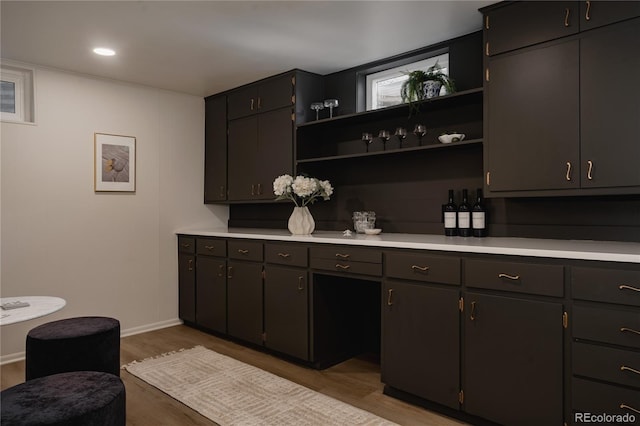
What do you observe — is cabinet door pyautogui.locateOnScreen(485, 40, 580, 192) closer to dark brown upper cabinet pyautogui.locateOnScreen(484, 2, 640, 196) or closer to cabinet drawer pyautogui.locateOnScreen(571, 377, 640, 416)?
dark brown upper cabinet pyautogui.locateOnScreen(484, 2, 640, 196)

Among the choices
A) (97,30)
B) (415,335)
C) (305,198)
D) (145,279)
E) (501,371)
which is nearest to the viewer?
(501,371)

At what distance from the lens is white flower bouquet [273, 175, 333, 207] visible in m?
3.53

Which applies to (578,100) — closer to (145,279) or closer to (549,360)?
(549,360)

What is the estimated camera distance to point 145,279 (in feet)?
14.6

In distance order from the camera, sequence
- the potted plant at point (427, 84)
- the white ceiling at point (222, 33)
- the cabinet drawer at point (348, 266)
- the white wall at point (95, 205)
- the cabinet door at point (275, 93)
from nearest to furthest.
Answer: the white ceiling at point (222, 33), the cabinet drawer at point (348, 266), the potted plant at point (427, 84), the white wall at point (95, 205), the cabinet door at point (275, 93)

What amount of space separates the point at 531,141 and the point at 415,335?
135 cm

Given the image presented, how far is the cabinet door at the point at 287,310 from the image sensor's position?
3318mm

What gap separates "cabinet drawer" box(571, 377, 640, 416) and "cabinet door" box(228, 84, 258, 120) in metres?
3.45

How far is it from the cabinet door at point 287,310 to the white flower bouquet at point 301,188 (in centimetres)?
62

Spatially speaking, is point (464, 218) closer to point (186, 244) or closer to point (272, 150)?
point (272, 150)

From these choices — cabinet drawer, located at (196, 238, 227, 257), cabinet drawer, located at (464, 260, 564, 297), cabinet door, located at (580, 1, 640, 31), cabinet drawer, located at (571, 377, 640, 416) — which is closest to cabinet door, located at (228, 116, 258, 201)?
cabinet drawer, located at (196, 238, 227, 257)

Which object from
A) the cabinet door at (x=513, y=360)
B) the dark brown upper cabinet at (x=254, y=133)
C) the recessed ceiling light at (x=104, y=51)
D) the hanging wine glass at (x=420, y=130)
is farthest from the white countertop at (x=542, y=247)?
the recessed ceiling light at (x=104, y=51)

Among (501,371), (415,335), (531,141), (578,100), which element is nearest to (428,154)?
(531,141)

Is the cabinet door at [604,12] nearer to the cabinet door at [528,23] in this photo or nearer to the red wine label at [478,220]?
the cabinet door at [528,23]
